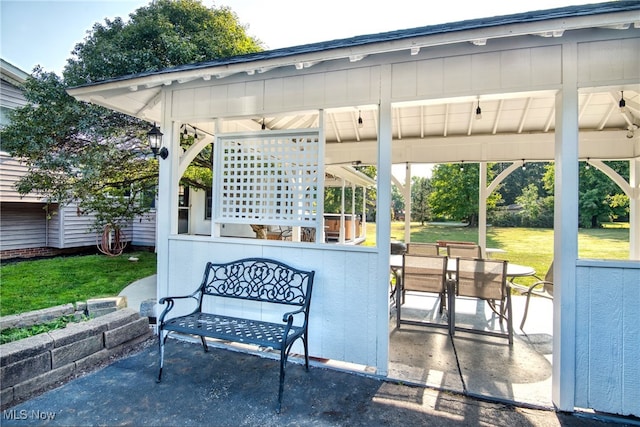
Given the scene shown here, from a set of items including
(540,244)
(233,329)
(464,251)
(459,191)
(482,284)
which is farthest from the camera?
(459,191)

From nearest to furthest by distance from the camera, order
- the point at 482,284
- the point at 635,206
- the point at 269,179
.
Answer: the point at 269,179 → the point at 482,284 → the point at 635,206

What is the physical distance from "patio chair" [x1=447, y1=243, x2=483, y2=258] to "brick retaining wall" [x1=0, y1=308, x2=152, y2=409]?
4.85m

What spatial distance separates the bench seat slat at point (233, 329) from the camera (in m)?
2.46

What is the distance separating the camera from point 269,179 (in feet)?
10.6

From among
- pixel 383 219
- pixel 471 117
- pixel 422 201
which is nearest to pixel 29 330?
pixel 383 219

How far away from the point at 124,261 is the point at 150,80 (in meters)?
6.71

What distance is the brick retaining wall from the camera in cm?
230

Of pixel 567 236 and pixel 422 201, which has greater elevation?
pixel 422 201

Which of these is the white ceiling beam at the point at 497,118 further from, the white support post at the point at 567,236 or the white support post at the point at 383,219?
the white support post at the point at 383,219

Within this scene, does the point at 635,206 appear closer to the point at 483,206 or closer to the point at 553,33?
the point at 483,206

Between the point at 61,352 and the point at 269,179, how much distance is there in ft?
7.71

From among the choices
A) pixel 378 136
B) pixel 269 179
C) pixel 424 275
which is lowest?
pixel 424 275

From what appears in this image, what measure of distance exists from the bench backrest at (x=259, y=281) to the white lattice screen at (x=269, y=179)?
465mm

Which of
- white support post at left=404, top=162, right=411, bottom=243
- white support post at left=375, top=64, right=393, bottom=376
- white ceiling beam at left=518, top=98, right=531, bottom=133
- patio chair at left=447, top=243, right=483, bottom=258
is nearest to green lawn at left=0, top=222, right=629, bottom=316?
white support post at left=404, top=162, right=411, bottom=243
